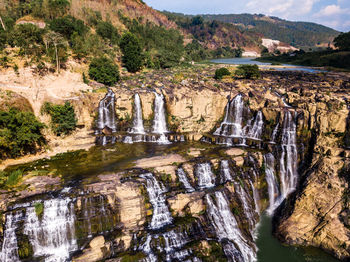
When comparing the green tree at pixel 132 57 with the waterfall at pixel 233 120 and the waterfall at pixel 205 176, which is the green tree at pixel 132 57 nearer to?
the waterfall at pixel 233 120

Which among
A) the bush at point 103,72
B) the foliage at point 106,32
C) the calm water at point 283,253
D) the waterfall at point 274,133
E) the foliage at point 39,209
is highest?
the foliage at point 106,32

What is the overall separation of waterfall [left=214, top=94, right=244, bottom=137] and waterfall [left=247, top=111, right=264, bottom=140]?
4.54 feet

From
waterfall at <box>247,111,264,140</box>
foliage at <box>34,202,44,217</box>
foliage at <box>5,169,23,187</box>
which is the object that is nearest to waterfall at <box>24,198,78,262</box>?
foliage at <box>34,202,44,217</box>

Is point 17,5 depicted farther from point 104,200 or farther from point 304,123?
point 304,123

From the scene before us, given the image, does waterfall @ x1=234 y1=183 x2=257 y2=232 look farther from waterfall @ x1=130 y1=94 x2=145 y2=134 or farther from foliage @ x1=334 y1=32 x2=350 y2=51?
foliage @ x1=334 y1=32 x2=350 y2=51

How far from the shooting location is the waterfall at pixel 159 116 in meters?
33.2

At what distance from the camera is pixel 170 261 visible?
616 inches

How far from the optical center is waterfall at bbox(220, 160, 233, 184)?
22.5 metres

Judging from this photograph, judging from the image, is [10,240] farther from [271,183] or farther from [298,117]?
[298,117]

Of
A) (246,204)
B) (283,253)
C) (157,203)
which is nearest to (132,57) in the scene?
(157,203)

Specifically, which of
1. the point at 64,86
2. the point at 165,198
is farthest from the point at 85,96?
the point at 165,198

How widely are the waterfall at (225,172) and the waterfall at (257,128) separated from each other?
8653 mm

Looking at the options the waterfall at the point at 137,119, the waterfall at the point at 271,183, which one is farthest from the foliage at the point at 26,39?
the waterfall at the point at 271,183

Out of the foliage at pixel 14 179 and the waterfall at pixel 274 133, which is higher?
the waterfall at pixel 274 133
